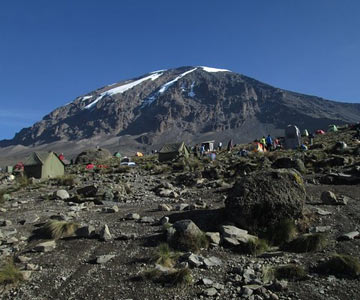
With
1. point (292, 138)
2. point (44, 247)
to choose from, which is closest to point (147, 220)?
point (44, 247)

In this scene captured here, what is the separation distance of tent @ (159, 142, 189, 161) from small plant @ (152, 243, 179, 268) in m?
22.4

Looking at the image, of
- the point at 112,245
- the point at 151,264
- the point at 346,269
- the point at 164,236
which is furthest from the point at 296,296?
the point at 112,245

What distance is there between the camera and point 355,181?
400 inches

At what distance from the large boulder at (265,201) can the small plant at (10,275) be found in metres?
4.11

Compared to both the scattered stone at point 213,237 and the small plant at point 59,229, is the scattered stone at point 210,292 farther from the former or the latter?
the small plant at point 59,229

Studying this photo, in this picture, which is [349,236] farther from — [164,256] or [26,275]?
[26,275]

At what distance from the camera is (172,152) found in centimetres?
2905

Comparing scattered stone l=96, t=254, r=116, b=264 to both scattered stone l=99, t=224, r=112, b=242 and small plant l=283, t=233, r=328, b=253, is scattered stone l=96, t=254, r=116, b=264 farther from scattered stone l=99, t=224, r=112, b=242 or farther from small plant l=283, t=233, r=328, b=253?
small plant l=283, t=233, r=328, b=253

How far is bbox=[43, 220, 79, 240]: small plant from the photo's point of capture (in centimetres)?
724

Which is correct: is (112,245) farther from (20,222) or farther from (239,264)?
(20,222)

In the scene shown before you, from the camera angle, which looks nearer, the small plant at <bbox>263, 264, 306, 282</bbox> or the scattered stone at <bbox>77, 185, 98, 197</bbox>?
the small plant at <bbox>263, 264, 306, 282</bbox>

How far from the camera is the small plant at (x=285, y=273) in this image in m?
5.01

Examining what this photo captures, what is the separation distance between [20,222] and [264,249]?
6.20 metres

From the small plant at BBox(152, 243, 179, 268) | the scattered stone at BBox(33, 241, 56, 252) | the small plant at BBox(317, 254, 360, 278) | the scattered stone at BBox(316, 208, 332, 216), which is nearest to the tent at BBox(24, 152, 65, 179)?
the scattered stone at BBox(33, 241, 56, 252)
